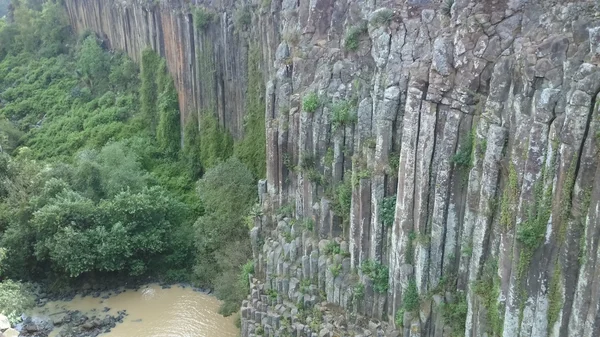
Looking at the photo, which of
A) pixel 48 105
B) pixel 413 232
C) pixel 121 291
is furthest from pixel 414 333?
pixel 48 105

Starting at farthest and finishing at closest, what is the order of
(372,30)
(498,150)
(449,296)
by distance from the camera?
1. (372,30)
2. (449,296)
3. (498,150)

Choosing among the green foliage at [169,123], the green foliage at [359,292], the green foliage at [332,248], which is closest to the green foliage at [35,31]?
the green foliage at [169,123]

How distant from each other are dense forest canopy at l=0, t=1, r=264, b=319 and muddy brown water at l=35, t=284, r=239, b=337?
3.07 ft

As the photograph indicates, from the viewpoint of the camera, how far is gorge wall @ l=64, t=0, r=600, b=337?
45.5ft

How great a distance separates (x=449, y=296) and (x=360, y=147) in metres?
5.51

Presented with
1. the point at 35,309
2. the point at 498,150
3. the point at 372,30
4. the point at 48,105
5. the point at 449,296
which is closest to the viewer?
the point at 498,150

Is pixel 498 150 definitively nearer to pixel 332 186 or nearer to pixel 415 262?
pixel 415 262

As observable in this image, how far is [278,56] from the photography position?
25781 mm

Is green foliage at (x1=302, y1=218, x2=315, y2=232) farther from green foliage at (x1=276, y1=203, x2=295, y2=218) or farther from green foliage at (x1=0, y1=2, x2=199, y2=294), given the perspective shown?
green foliage at (x1=0, y1=2, x2=199, y2=294)

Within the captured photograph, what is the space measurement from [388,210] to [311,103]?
5055 millimetres

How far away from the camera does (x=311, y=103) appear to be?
2200 cm

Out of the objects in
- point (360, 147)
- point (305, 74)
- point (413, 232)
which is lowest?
point (413, 232)

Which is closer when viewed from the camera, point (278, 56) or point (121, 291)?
point (278, 56)

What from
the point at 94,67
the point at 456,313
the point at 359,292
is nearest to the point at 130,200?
the point at 359,292
